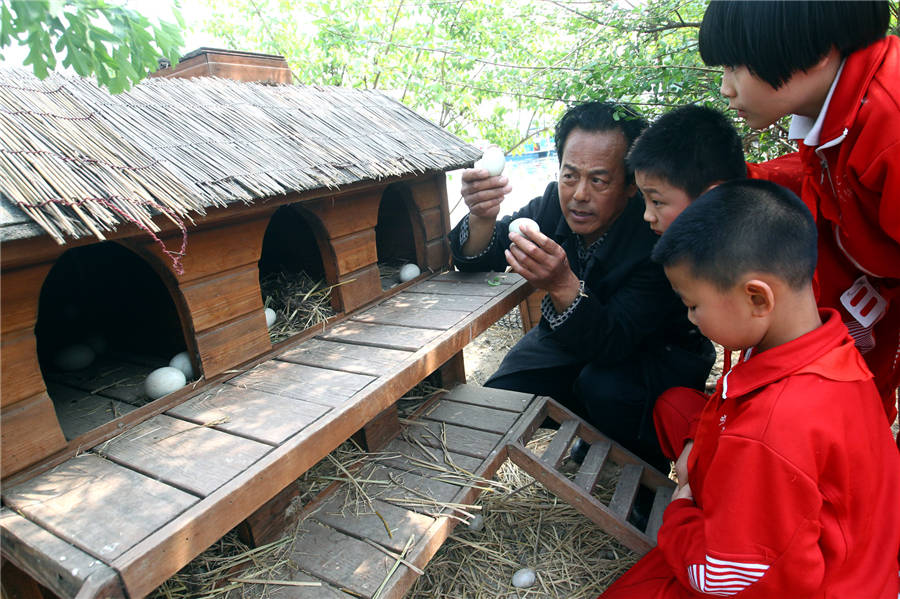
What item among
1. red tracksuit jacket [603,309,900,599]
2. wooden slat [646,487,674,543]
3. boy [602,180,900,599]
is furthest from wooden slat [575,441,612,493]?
red tracksuit jacket [603,309,900,599]

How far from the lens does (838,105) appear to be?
5.22ft

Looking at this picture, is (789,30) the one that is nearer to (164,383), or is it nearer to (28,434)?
(164,383)

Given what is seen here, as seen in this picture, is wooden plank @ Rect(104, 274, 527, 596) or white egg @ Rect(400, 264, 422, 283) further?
white egg @ Rect(400, 264, 422, 283)

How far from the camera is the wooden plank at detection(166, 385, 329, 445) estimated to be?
5.50ft

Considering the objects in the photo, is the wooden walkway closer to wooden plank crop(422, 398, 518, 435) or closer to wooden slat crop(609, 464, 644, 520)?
wooden plank crop(422, 398, 518, 435)

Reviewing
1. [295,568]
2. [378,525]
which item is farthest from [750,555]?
[295,568]

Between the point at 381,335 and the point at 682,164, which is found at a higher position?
the point at 682,164

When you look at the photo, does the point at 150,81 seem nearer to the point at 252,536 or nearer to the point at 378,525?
the point at 252,536

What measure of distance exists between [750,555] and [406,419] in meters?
1.77

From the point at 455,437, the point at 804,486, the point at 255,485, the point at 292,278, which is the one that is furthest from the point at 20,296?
the point at 804,486

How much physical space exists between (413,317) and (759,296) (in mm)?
1435

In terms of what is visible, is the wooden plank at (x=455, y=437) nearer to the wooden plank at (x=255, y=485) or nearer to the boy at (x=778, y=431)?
the wooden plank at (x=255, y=485)

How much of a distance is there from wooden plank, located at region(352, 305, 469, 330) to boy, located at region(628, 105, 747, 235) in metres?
0.95

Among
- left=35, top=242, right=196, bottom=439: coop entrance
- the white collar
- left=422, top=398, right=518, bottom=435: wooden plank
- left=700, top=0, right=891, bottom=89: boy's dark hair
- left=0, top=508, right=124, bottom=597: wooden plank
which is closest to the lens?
left=0, top=508, right=124, bottom=597: wooden plank
